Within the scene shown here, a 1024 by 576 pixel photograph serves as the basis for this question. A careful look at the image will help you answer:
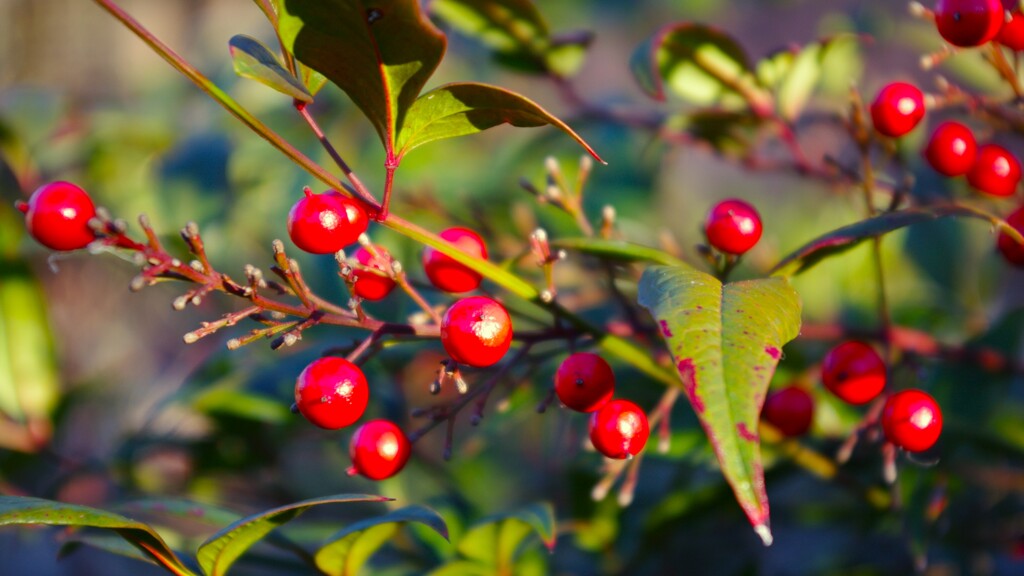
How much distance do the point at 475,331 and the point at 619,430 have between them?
12cm

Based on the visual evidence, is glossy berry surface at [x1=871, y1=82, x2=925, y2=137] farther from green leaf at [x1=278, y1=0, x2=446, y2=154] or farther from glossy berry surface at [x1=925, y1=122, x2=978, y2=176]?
green leaf at [x1=278, y1=0, x2=446, y2=154]

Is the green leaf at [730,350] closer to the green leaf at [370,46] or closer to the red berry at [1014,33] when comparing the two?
the green leaf at [370,46]

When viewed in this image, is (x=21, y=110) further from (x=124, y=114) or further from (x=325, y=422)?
(x=325, y=422)

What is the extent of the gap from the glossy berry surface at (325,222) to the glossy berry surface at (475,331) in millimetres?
88

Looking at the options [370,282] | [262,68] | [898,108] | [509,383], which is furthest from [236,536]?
[898,108]

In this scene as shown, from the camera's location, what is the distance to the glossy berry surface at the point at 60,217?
0.57m

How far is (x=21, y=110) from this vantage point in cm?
131

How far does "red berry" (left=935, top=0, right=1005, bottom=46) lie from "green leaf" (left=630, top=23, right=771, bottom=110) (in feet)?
0.86

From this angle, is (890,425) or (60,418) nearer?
(890,425)

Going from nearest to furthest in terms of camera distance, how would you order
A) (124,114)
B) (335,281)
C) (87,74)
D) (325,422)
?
(325,422) < (335,281) < (124,114) < (87,74)

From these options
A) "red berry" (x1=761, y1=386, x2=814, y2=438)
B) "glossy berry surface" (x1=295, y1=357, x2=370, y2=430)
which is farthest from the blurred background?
"glossy berry surface" (x1=295, y1=357, x2=370, y2=430)

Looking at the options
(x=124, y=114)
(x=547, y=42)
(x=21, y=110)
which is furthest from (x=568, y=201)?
(x=124, y=114)

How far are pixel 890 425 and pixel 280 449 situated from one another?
900 millimetres

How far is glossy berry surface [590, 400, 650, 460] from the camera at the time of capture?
620mm
